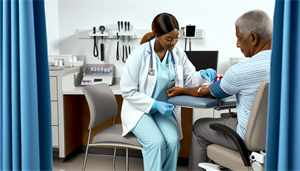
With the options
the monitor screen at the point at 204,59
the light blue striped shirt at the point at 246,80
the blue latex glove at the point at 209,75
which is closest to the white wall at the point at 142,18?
the monitor screen at the point at 204,59

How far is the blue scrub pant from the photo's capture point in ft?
5.27

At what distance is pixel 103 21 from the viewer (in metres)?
2.94

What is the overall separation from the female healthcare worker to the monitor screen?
0.69 metres

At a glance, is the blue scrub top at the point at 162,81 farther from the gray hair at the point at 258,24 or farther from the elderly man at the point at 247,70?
the gray hair at the point at 258,24

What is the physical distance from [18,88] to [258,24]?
113 centimetres

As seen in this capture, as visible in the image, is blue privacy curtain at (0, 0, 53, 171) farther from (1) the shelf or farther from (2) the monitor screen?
(1) the shelf

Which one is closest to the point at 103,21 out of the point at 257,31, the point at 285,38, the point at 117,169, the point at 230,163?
the point at 117,169

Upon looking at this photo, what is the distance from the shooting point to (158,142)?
160cm

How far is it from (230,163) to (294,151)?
2.26 feet

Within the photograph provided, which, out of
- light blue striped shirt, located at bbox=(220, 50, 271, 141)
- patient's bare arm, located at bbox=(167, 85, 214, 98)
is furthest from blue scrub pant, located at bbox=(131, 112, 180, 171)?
light blue striped shirt, located at bbox=(220, 50, 271, 141)

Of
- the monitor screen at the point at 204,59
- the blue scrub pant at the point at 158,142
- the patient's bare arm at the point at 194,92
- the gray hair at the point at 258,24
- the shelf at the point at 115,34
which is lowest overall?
the blue scrub pant at the point at 158,142

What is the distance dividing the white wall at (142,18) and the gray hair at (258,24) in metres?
1.46

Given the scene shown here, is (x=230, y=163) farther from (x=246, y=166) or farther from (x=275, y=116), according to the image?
(x=275, y=116)

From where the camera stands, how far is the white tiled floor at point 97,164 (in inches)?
95.8
